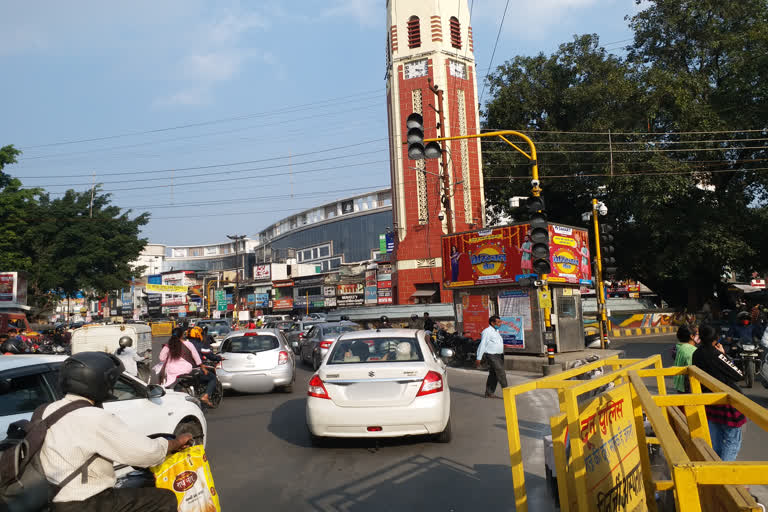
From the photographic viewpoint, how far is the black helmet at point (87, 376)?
3.07 m

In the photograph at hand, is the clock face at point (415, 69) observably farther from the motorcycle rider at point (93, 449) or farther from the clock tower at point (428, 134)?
the motorcycle rider at point (93, 449)

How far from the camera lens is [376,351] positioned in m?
8.16

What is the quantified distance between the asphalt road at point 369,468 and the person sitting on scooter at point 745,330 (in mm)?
5634

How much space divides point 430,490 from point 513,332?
45.6 feet

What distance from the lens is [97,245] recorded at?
1797 inches

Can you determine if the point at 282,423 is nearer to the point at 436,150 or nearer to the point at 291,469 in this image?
the point at 291,469

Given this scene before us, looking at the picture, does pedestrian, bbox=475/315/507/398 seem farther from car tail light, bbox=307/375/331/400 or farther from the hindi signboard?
the hindi signboard

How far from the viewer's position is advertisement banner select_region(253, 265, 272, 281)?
86562mm

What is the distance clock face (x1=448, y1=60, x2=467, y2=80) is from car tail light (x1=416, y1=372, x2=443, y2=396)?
36.0 m

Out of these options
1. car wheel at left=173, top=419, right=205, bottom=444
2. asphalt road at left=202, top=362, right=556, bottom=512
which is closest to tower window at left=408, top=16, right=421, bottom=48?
asphalt road at left=202, top=362, right=556, bottom=512

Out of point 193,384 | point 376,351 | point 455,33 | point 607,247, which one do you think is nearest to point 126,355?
point 193,384

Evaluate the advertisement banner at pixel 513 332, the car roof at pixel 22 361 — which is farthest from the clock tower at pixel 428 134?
the car roof at pixel 22 361

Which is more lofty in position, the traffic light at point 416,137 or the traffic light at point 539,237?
the traffic light at point 416,137

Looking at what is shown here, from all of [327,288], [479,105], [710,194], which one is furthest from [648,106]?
[327,288]
